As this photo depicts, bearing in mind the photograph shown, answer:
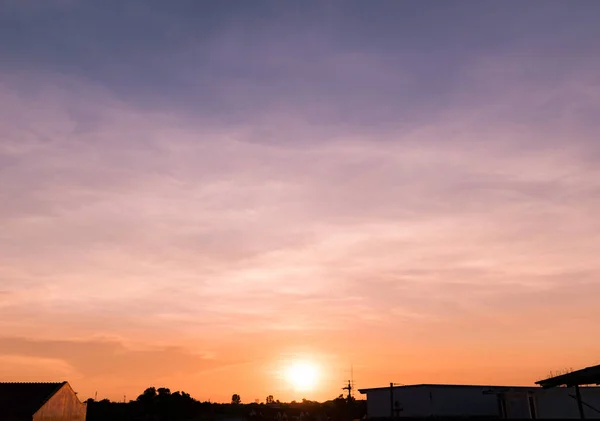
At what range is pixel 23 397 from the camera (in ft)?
210

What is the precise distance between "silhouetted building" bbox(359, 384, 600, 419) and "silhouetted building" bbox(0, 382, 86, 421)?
34.5 m

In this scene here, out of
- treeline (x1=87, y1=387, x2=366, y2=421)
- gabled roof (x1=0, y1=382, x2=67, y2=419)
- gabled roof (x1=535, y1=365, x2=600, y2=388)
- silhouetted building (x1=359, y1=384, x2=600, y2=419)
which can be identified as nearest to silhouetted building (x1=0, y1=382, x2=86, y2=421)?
gabled roof (x1=0, y1=382, x2=67, y2=419)

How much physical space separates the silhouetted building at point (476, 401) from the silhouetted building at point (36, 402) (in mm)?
34514

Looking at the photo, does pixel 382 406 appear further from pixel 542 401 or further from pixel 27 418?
pixel 27 418

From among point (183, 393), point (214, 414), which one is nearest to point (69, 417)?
point (183, 393)

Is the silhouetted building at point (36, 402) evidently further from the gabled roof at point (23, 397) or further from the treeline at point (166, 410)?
the treeline at point (166, 410)

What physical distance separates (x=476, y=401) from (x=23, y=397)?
48776 millimetres

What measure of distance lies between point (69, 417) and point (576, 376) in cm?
6112

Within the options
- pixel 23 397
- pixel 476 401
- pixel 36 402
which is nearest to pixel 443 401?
pixel 476 401

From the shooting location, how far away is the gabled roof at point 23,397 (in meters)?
61.4

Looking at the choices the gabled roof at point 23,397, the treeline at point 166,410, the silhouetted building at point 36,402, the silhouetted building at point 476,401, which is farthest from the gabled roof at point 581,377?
the treeline at point 166,410

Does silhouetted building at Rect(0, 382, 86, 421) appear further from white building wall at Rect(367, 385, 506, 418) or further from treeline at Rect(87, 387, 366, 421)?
treeline at Rect(87, 387, 366, 421)

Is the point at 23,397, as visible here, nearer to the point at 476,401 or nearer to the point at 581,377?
the point at 476,401

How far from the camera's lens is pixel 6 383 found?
67750 mm
